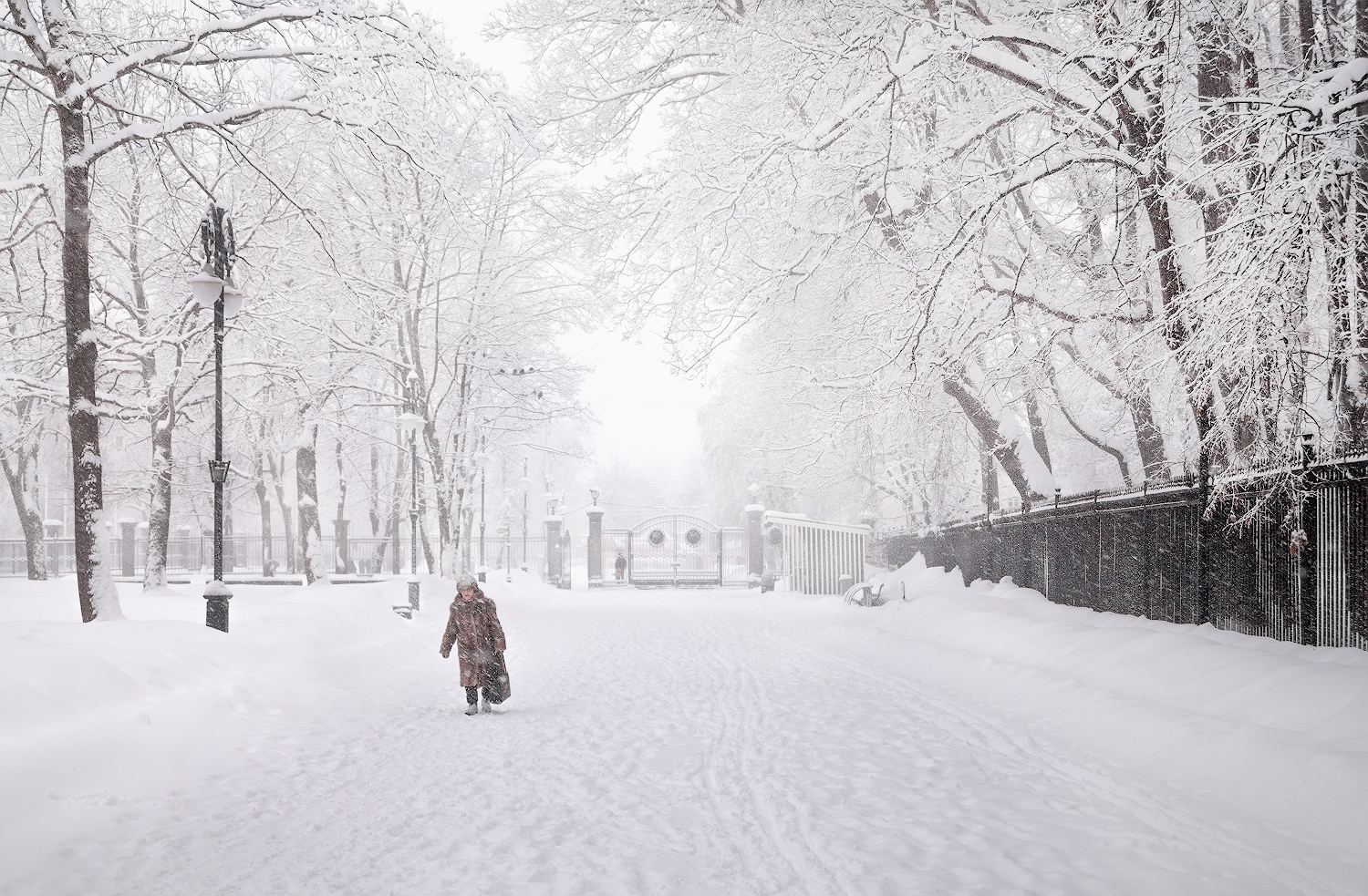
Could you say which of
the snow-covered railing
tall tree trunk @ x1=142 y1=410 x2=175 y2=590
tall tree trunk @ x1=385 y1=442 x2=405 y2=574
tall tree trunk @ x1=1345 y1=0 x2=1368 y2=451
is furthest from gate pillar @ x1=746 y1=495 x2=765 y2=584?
→ tall tree trunk @ x1=1345 y1=0 x2=1368 y2=451

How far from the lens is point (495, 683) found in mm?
9141

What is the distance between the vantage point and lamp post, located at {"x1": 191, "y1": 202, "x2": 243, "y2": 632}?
10023 mm

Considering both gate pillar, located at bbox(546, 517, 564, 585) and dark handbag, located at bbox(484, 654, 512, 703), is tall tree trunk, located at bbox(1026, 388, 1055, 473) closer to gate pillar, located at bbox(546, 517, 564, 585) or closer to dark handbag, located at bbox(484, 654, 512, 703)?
dark handbag, located at bbox(484, 654, 512, 703)

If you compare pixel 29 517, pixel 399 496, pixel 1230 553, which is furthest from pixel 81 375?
pixel 399 496

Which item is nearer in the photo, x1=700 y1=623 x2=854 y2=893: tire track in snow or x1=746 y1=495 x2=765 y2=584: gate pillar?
x1=700 y1=623 x2=854 y2=893: tire track in snow

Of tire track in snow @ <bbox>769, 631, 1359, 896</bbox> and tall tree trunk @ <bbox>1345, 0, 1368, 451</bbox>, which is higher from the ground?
tall tree trunk @ <bbox>1345, 0, 1368, 451</bbox>

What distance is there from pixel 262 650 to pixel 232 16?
6.80 metres

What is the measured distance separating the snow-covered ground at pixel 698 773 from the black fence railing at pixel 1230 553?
401 millimetres

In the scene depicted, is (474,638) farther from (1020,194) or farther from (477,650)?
(1020,194)

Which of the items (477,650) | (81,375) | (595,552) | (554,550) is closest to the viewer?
(477,650)

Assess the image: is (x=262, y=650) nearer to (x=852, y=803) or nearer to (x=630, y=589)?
(x=852, y=803)

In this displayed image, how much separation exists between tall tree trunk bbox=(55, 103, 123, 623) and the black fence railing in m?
11.3

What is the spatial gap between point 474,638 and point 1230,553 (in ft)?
24.1

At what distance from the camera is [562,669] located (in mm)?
12328
